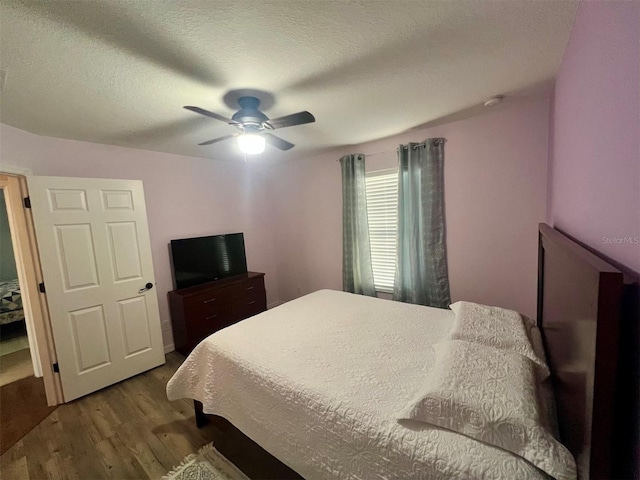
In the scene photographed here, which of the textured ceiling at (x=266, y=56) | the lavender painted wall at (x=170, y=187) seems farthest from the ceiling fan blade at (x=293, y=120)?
the lavender painted wall at (x=170, y=187)

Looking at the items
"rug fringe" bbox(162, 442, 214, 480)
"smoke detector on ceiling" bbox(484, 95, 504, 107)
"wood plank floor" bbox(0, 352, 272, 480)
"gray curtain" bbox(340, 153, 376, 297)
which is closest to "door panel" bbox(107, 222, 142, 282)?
"wood plank floor" bbox(0, 352, 272, 480)

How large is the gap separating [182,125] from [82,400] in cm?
263

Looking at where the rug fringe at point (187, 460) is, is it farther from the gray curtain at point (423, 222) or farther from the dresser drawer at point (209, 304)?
the gray curtain at point (423, 222)

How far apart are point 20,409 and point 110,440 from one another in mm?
1128

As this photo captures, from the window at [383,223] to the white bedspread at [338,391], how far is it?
1030 mm

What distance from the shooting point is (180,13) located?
1070mm

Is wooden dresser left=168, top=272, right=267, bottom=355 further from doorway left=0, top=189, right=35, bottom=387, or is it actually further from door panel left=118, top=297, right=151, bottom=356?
doorway left=0, top=189, right=35, bottom=387

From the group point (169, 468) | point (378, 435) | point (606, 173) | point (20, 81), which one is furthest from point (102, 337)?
point (606, 173)

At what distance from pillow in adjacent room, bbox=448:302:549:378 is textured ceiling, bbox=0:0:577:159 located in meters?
1.55

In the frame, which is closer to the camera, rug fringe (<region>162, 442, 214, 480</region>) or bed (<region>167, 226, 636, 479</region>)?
bed (<region>167, 226, 636, 479</region>)

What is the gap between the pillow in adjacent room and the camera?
1.33m

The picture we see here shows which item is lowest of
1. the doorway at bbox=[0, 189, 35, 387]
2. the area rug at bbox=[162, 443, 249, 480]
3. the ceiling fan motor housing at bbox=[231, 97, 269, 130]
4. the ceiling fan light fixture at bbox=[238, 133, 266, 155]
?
the area rug at bbox=[162, 443, 249, 480]

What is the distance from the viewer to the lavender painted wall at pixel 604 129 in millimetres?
678

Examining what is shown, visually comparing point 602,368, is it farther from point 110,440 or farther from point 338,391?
point 110,440
